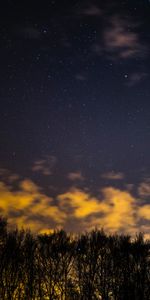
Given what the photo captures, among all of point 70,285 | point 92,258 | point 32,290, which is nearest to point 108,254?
point 92,258

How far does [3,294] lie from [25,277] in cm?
294

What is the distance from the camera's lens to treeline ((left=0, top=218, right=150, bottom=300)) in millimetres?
44156

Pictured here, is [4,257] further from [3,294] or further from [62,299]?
Result: [62,299]

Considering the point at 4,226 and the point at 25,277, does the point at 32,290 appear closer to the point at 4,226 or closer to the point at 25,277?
the point at 25,277

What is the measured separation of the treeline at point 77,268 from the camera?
44156 millimetres

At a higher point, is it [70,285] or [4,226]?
[4,226]

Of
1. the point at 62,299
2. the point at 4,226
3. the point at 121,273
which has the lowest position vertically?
the point at 62,299

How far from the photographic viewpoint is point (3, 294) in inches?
1731

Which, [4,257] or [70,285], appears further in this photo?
[70,285]

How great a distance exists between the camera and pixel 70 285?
1849 inches

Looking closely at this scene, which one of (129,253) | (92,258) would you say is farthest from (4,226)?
(129,253)

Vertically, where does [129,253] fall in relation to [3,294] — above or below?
above

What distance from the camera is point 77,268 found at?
154ft

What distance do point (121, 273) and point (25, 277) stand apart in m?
10.3
